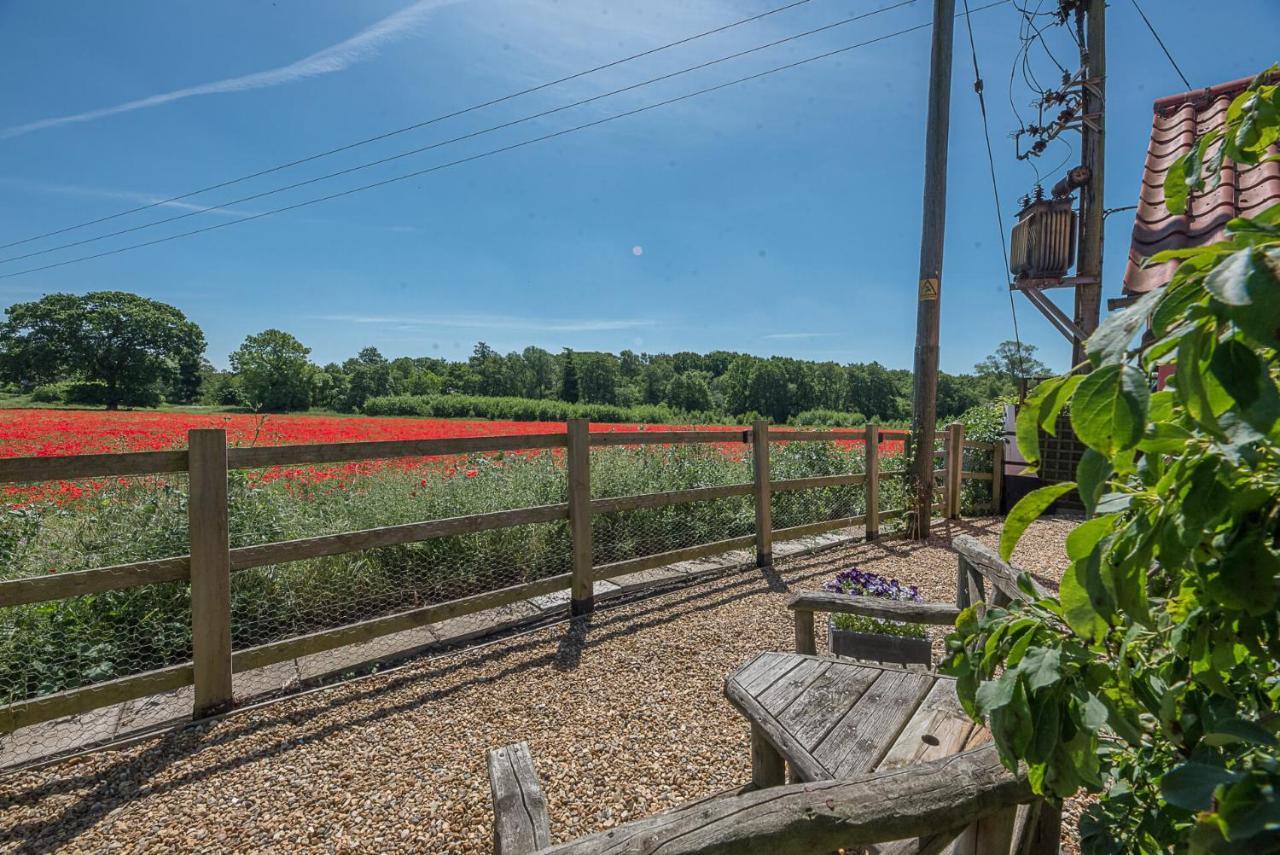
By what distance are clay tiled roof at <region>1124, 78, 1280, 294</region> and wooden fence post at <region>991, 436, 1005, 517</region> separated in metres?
4.70

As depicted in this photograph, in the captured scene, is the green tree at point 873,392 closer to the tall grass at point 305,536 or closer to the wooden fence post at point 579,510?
the tall grass at point 305,536

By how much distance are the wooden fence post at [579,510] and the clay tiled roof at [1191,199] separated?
3.04 meters

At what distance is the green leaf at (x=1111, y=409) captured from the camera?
372 mm

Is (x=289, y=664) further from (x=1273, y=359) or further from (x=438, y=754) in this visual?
(x=1273, y=359)

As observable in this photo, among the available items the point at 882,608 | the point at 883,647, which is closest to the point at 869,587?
the point at 883,647

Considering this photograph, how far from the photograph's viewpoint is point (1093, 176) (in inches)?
249

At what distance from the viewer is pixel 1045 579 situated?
4.77 metres

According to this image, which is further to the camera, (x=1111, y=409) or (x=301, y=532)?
(x=301, y=532)

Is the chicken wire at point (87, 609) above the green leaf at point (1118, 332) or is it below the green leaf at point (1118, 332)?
below

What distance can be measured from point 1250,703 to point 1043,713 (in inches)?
10.8

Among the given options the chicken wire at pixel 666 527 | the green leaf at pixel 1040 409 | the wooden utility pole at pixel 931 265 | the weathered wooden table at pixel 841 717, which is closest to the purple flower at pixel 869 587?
the weathered wooden table at pixel 841 717

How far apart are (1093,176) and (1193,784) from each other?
8.00m

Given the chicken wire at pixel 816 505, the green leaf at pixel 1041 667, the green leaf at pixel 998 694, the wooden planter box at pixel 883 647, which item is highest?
the green leaf at pixel 1041 667

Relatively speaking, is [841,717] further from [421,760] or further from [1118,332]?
[421,760]
